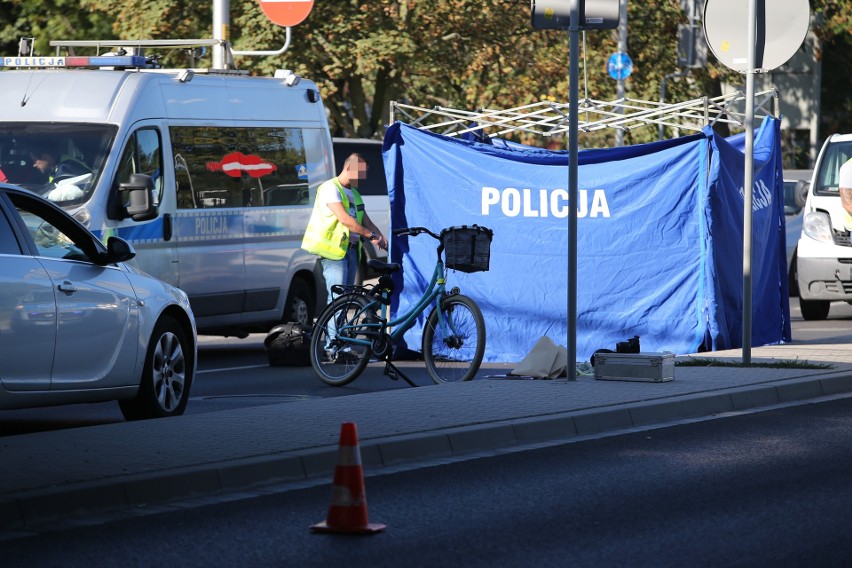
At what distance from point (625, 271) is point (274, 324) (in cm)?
364

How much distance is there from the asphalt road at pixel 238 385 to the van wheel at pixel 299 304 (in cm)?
52

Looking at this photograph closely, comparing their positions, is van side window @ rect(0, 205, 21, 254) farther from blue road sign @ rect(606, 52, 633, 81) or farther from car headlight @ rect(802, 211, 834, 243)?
blue road sign @ rect(606, 52, 633, 81)

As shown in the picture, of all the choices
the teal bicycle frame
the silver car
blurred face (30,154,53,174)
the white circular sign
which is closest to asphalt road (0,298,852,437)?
the teal bicycle frame

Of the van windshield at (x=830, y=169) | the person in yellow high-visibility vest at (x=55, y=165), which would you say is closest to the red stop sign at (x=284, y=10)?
the person in yellow high-visibility vest at (x=55, y=165)

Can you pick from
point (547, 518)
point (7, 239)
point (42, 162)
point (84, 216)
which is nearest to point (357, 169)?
point (84, 216)

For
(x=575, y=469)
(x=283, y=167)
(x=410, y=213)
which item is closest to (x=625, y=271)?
(x=410, y=213)

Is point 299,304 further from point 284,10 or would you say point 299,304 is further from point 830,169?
point 830,169

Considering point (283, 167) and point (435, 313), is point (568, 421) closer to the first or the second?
point (435, 313)

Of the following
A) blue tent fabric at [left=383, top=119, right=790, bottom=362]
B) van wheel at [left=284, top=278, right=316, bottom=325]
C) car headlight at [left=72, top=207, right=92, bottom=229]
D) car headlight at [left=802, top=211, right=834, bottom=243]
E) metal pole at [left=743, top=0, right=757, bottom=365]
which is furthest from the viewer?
car headlight at [left=802, top=211, right=834, bottom=243]

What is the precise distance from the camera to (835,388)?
42.1ft

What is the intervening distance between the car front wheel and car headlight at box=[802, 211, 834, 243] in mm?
10676

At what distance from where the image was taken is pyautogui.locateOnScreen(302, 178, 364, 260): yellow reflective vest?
14.7 metres

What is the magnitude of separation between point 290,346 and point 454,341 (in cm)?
269

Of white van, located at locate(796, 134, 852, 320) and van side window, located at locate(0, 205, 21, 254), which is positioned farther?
white van, located at locate(796, 134, 852, 320)
